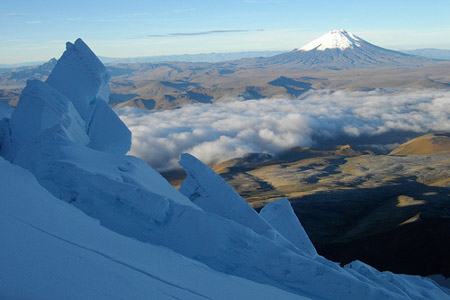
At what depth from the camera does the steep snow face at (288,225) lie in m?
24.4

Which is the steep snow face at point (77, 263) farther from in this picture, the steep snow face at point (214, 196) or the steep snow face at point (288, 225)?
the steep snow face at point (288, 225)

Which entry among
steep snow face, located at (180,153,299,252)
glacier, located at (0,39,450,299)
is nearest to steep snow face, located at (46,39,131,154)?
glacier, located at (0,39,450,299)

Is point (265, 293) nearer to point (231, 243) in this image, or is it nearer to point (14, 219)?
point (231, 243)

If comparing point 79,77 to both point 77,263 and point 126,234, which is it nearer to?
A: point 126,234

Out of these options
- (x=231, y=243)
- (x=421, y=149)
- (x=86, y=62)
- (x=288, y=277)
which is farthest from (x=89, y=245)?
(x=421, y=149)

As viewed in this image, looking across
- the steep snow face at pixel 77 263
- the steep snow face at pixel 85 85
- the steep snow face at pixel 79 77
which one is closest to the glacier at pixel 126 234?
the steep snow face at pixel 77 263

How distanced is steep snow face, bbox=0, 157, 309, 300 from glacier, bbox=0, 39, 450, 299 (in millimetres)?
38

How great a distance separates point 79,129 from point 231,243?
1862cm

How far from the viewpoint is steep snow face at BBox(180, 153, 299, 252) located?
21.1 metres

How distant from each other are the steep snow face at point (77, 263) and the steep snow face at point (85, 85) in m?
16.0

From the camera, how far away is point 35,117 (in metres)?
25.9

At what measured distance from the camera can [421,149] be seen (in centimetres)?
18988

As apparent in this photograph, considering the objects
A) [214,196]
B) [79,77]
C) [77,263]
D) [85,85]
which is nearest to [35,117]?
[85,85]

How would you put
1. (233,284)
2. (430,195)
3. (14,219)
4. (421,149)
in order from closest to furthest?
(14,219)
(233,284)
(430,195)
(421,149)
